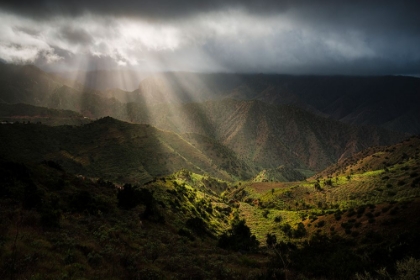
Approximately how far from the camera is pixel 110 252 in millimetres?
16281

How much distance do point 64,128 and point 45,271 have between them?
209049mm

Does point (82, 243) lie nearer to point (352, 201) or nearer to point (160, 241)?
point (160, 241)

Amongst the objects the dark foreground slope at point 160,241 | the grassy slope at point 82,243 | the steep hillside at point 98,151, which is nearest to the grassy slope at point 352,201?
the dark foreground slope at point 160,241

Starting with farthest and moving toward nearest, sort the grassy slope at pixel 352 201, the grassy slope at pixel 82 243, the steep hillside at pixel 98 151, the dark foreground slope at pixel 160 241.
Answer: the steep hillside at pixel 98 151, the grassy slope at pixel 352 201, the dark foreground slope at pixel 160 241, the grassy slope at pixel 82 243

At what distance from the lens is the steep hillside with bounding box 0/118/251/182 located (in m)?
141

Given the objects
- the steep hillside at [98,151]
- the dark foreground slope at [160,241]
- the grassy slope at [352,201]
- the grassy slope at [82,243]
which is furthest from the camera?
the steep hillside at [98,151]

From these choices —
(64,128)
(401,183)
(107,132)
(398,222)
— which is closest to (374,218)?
(398,222)

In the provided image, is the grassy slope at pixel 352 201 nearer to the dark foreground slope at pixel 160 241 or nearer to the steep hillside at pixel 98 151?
the dark foreground slope at pixel 160 241

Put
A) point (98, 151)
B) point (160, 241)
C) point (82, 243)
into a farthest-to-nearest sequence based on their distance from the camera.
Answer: point (98, 151), point (160, 241), point (82, 243)

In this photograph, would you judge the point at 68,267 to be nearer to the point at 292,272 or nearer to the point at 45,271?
the point at 45,271

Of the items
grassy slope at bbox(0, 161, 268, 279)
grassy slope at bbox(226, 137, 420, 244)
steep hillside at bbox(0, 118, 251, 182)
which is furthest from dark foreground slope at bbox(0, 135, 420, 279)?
steep hillside at bbox(0, 118, 251, 182)

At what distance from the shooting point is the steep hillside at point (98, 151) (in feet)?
463

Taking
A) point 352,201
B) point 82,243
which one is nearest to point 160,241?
point 82,243

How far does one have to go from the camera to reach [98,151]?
551 ft
